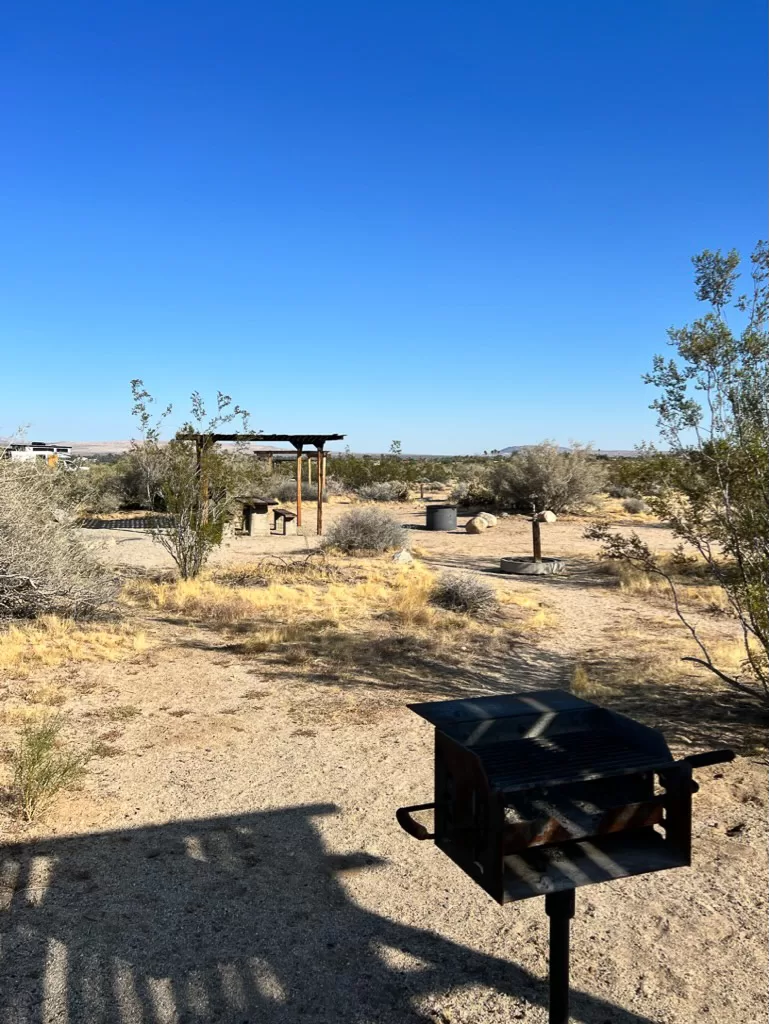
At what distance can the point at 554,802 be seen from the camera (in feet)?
7.43

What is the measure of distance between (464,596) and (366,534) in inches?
228

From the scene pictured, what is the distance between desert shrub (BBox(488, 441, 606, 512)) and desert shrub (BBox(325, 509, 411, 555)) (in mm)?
9376

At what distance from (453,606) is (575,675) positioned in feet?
10.7

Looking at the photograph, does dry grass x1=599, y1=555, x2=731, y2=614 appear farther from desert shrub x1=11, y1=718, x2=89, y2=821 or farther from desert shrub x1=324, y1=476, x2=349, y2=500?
desert shrub x1=324, y1=476, x2=349, y2=500

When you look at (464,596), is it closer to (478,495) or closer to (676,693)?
(676,693)

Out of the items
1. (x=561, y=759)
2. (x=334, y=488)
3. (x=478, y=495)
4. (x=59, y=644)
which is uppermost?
(x=334, y=488)

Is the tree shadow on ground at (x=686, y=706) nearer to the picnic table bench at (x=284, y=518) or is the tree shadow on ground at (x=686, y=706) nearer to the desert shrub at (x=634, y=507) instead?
the picnic table bench at (x=284, y=518)

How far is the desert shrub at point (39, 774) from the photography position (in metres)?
4.12

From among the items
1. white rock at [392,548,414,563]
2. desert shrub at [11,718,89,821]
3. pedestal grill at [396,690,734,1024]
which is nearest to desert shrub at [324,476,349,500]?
white rock at [392,548,414,563]

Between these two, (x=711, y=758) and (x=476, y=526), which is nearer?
(x=711, y=758)

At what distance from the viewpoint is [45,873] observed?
356 cm

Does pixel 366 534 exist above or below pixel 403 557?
above

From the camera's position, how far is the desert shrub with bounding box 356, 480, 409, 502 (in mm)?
31188

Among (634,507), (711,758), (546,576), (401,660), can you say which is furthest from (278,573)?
(634,507)
